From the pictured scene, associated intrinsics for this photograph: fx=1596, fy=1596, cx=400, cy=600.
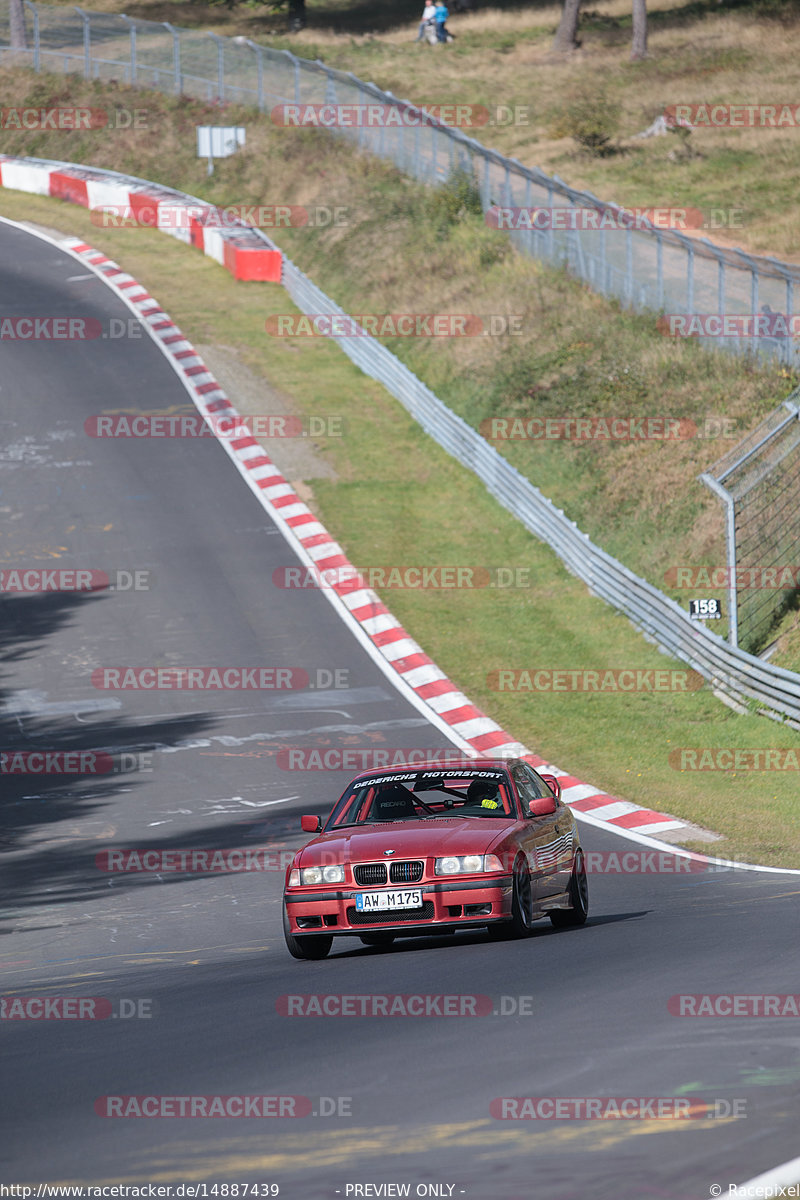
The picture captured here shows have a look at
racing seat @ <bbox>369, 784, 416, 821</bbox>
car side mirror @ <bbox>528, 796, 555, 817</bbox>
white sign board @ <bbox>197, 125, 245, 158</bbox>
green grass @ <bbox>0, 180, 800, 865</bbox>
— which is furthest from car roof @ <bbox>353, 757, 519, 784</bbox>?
white sign board @ <bbox>197, 125, 245, 158</bbox>

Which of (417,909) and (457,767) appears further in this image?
(457,767)

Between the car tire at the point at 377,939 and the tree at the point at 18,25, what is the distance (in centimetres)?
5113

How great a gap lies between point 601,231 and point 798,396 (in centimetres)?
970

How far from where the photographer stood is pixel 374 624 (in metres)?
24.5

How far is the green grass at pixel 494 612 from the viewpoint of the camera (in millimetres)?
19062

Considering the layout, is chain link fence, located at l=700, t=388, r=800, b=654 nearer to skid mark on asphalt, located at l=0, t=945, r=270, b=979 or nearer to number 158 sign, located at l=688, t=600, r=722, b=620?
number 158 sign, located at l=688, t=600, r=722, b=620

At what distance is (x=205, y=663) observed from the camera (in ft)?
74.2

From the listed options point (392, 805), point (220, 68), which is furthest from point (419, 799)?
point (220, 68)

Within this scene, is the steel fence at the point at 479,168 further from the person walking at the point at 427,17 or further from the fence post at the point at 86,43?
the person walking at the point at 427,17

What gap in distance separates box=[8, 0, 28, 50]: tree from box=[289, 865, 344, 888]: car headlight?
51554 mm

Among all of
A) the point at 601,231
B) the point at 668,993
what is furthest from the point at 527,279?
the point at 668,993

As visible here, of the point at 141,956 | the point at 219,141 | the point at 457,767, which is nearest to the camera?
the point at 457,767

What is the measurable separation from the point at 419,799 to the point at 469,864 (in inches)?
60.1

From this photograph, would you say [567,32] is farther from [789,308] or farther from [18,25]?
[789,308]
